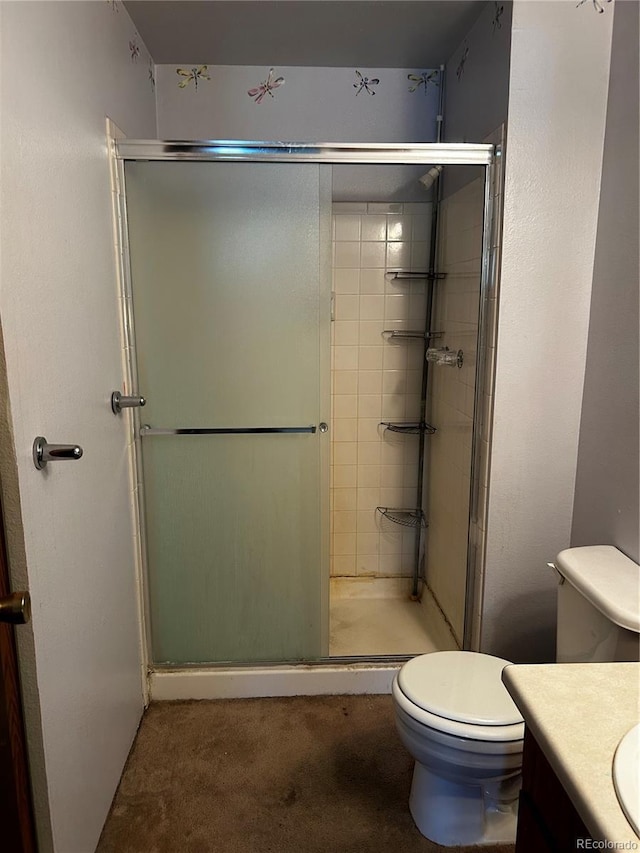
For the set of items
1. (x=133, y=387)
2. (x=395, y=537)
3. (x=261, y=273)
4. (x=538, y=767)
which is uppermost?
(x=261, y=273)

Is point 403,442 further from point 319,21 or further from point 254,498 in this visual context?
point 319,21

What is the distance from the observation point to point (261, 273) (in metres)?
1.94

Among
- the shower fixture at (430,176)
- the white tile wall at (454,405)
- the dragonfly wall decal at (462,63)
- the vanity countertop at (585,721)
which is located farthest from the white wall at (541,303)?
the vanity countertop at (585,721)

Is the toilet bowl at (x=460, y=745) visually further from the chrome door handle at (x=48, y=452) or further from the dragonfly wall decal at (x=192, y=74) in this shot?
the dragonfly wall decal at (x=192, y=74)

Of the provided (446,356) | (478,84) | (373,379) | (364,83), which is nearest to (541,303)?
(446,356)

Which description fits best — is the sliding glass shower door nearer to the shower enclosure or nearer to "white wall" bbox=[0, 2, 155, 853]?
the shower enclosure

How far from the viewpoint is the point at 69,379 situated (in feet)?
4.46

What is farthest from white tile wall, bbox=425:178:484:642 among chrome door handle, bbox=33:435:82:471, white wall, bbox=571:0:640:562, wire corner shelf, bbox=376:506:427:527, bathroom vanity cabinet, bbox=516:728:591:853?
chrome door handle, bbox=33:435:82:471

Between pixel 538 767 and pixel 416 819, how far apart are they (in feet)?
3.08

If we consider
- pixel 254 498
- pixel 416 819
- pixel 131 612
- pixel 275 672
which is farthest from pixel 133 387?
pixel 416 819

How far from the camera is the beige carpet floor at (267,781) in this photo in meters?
1.59

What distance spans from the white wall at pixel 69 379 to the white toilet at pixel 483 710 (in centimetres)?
79

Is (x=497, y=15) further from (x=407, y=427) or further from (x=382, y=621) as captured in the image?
(x=382, y=621)

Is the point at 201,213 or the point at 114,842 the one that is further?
the point at 201,213
